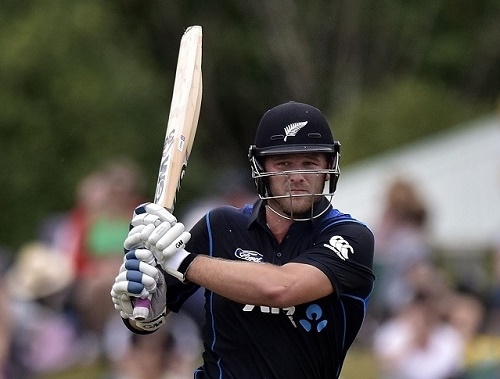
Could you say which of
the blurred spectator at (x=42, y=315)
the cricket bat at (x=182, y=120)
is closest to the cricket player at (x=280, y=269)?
the cricket bat at (x=182, y=120)

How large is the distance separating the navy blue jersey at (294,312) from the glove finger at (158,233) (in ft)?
1.59

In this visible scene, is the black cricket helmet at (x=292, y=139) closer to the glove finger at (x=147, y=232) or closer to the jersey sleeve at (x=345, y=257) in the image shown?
the jersey sleeve at (x=345, y=257)

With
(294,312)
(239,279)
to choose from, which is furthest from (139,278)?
(294,312)

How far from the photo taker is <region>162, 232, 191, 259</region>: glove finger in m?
5.21

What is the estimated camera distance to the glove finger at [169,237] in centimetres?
519

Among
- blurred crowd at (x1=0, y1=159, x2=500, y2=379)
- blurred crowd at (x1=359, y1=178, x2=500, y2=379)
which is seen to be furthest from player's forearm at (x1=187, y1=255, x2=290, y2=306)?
blurred crowd at (x1=359, y1=178, x2=500, y2=379)

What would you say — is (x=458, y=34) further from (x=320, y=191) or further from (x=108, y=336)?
(x=320, y=191)

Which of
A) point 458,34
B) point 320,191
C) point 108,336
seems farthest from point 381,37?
point 320,191

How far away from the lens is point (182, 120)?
19.5 feet

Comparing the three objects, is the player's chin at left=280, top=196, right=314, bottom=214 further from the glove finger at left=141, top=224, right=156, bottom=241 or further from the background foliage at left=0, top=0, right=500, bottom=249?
the background foliage at left=0, top=0, right=500, bottom=249

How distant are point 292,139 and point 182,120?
63 centimetres

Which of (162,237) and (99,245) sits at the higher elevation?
(162,237)

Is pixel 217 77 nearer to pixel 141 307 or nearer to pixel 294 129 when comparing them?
pixel 294 129

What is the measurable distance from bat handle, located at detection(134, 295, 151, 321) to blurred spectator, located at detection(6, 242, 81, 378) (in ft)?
15.3
